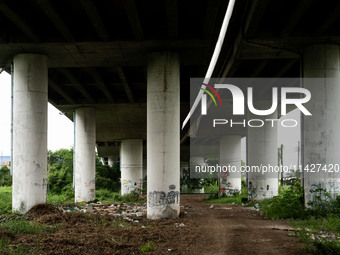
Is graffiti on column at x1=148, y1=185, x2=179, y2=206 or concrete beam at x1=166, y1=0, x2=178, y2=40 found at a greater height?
concrete beam at x1=166, y1=0, x2=178, y2=40

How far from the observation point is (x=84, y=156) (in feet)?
95.6

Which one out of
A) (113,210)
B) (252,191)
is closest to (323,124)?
(113,210)

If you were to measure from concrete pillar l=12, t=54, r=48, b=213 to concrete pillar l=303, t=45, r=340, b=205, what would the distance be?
11.1 m

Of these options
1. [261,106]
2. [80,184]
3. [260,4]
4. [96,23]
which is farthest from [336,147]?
[80,184]

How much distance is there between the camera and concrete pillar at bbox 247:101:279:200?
26938mm

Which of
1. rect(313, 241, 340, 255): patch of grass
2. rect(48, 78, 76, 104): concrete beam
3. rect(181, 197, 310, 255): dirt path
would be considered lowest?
rect(181, 197, 310, 255): dirt path

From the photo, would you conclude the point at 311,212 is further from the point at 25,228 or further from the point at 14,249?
the point at 14,249

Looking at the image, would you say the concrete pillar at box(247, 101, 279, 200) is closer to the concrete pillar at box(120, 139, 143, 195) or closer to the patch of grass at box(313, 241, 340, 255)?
the concrete pillar at box(120, 139, 143, 195)

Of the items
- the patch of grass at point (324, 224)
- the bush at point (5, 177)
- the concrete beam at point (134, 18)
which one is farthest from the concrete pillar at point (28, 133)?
the bush at point (5, 177)

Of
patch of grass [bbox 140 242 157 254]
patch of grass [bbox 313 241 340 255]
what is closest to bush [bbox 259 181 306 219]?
patch of grass [bbox 313 241 340 255]

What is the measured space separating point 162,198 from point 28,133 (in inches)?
248

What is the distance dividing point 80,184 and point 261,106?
14166 mm

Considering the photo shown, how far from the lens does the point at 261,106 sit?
94.2 ft

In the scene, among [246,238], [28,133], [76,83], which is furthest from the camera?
[76,83]
